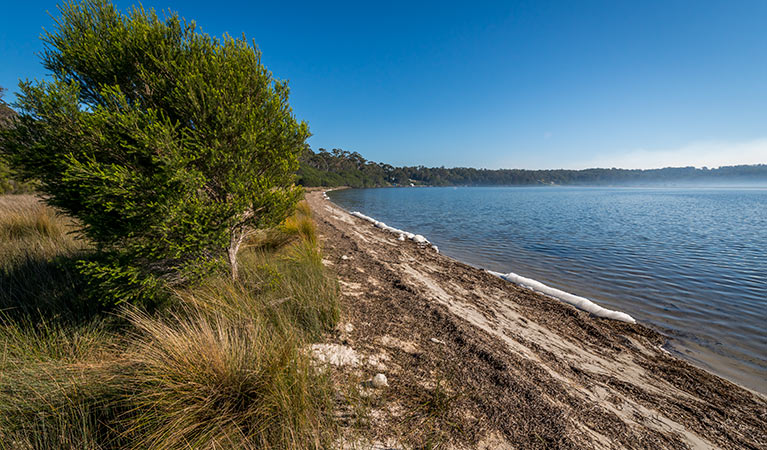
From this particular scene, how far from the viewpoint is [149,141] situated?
10.1 ft

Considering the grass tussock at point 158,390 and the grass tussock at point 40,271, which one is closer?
the grass tussock at point 158,390

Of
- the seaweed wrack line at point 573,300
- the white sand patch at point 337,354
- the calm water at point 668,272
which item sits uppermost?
the white sand patch at point 337,354

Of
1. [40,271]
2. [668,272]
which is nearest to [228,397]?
[40,271]

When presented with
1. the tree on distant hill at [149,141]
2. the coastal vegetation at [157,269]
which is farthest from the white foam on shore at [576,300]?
the tree on distant hill at [149,141]

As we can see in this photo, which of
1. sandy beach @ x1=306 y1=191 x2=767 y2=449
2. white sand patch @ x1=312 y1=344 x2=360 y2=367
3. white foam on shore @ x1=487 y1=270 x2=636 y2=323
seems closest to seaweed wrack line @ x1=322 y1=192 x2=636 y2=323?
white foam on shore @ x1=487 y1=270 x2=636 y2=323

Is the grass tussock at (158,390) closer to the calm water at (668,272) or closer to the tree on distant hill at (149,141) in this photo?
the tree on distant hill at (149,141)

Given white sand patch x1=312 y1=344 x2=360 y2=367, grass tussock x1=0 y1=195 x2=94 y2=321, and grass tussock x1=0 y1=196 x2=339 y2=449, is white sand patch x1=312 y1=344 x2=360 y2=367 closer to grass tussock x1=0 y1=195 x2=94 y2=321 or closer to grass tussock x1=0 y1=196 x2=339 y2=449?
grass tussock x1=0 y1=196 x2=339 y2=449

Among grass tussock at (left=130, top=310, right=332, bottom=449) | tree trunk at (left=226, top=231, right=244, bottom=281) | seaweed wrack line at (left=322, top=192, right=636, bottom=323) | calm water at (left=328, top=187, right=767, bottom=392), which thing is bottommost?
calm water at (left=328, top=187, right=767, bottom=392)

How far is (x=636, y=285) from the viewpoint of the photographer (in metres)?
8.43

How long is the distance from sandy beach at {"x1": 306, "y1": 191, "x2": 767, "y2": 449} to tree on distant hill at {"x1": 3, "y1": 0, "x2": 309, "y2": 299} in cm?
267

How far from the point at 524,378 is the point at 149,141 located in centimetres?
543

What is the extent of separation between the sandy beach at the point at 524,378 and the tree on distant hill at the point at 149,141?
267 cm

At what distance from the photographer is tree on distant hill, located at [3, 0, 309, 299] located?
119 inches

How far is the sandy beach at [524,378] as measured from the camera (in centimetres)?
252
